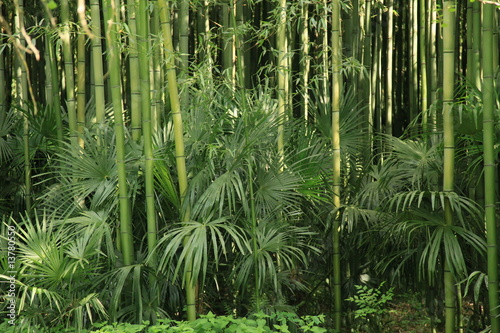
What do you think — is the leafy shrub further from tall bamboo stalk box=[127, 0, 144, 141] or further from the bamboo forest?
tall bamboo stalk box=[127, 0, 144, 141]

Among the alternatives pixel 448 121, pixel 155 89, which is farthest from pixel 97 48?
pixel 448 121

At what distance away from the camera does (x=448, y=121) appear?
2.80m

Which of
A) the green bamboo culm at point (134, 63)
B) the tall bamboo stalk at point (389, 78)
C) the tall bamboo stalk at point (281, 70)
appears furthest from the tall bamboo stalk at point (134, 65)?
the tall bamboo stalk at point (389, 78)

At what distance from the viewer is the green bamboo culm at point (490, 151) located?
8.87 feet

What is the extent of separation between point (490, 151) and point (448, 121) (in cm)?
23

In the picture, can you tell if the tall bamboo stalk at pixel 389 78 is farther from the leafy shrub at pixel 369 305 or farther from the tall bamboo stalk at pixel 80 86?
the tall bamboo stalk at pixel 80 86

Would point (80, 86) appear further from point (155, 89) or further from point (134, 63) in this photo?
point (134, 63)

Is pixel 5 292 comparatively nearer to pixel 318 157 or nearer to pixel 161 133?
pixel 161 133

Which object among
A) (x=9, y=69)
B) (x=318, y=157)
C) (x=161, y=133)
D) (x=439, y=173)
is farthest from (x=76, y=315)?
(x=9, y=69)

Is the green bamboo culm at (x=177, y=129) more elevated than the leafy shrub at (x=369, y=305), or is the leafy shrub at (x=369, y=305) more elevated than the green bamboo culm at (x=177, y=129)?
the green bamboo culm at (x=177, y=129)

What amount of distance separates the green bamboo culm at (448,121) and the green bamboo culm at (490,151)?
0.47ft

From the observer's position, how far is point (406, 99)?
6488 millimetres

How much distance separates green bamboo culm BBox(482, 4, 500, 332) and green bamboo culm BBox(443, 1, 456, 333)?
0.14 meters

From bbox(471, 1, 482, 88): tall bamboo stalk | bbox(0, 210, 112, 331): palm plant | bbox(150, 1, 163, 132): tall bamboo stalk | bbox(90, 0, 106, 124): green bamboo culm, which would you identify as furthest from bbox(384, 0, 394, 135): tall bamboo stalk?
bbox(0, 210, 112, 331): palm plant
